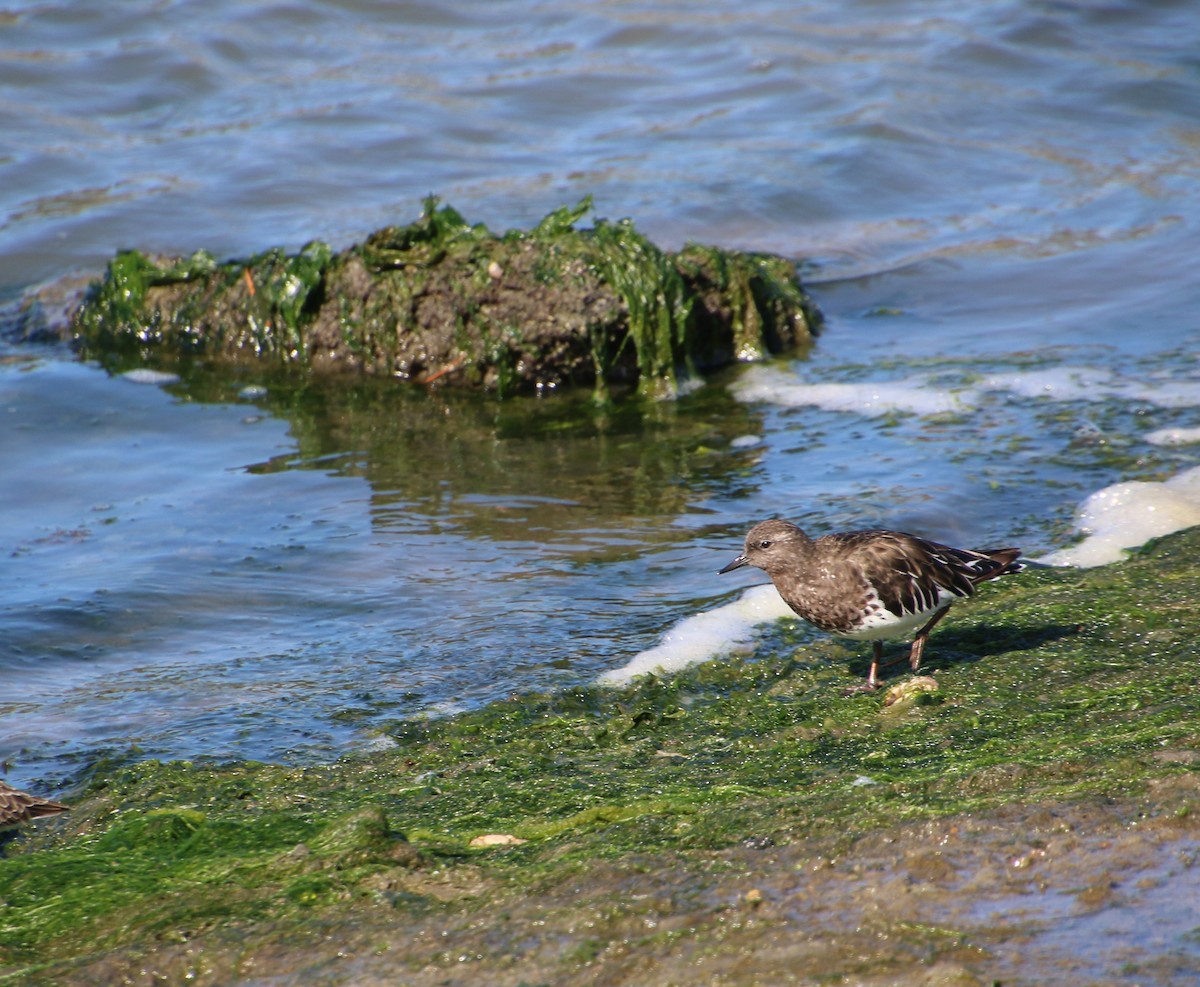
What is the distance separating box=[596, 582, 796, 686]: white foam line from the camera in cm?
515

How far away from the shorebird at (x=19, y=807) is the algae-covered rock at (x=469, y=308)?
5.00 meters

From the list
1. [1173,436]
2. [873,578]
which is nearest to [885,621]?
[873,578]

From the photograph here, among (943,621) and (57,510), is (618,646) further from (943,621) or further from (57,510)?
(57,510)

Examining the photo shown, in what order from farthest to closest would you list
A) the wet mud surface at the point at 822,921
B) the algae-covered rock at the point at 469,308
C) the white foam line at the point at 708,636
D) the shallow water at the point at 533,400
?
the algae-covered rock at the point at 469,308, the shallow water at the point at 533,400, the white foam line at the point at 708,636, the wet mud surface at the point at 822,921

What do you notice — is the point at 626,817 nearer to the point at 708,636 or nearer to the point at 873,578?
the point at 873,578

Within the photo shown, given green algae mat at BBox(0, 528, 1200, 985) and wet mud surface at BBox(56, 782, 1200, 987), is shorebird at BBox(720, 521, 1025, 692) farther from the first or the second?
wet mud surface at BBox(56, 782, 1200, 987)

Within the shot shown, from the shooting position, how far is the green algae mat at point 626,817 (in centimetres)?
301

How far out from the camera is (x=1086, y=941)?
109 inches

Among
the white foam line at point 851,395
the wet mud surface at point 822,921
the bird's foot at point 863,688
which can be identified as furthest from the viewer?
the white foam line at point 851,395

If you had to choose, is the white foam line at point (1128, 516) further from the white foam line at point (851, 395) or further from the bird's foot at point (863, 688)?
the white foam line at point (851, 395)

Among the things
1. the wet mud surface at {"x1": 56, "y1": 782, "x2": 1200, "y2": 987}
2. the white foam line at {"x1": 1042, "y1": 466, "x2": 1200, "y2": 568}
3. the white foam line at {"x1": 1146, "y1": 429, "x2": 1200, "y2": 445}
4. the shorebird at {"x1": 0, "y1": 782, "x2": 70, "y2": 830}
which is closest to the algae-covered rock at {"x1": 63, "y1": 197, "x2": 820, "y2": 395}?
the white foam line at {"x1": 1146, "y1": 429, "x2": 1200, "y2": 445}

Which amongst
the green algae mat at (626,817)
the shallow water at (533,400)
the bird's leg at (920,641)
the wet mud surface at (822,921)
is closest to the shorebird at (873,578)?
the bird's leg at (920,641)

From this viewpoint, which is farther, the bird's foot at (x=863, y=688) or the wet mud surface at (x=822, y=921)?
the bird's foot at (x=863, y=688)

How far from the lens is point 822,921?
9.62 feet
